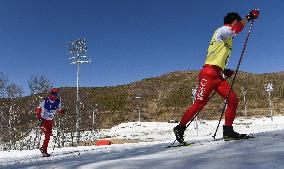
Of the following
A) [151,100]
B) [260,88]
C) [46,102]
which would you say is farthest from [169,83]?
[46,102]

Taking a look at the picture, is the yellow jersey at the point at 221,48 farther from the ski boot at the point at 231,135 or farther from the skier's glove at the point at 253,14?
the ski boot at the point at 231,135

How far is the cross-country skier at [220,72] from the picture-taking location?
721 centimetres

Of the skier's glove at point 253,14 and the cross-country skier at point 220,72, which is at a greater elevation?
the skier's glove at point 253,14

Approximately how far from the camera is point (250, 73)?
364 feet

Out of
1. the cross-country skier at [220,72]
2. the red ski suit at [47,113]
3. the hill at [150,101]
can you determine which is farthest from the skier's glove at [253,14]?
the hill at [150,101]

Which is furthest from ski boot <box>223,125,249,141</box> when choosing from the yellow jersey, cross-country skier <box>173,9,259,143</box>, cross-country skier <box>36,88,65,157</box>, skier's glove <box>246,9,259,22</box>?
cross-country skier <box>36,88,65,157</box>

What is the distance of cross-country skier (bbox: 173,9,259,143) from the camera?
7.21 meters

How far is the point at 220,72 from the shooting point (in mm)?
7281

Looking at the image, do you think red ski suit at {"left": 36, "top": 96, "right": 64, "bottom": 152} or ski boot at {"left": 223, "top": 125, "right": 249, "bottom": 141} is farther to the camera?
red ski suit at {"left": 36, "top": 96, "right": 64, "bottom": 152}

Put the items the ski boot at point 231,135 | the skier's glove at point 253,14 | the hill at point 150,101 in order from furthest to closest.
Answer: the hill at point 150,101, the skier's glove at point 253,14, the ski boot at point 231,135

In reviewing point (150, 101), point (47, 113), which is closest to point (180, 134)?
point (47, 113)

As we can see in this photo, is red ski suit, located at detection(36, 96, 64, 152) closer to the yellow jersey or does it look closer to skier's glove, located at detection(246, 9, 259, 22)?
the yellow jersey

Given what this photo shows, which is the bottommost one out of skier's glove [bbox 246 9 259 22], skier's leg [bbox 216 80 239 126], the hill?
skier's leg [bbox 216 80 239 126]

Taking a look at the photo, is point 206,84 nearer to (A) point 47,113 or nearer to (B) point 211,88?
(B) point 211,88
